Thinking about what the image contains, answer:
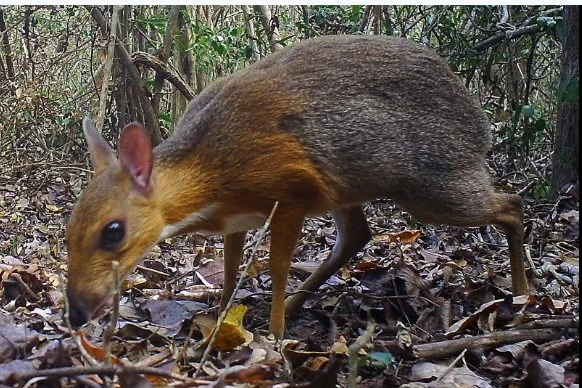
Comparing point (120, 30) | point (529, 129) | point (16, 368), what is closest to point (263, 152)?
point (16, 368)

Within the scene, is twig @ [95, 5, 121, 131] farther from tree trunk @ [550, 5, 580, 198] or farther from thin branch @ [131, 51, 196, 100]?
tree trunk @ [550, 5, 580, 198]

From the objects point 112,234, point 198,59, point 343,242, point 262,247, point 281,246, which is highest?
point 198,59

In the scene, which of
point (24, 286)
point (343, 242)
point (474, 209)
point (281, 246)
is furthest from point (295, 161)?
point (24, 286)

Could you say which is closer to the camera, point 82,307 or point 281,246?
point 82,307

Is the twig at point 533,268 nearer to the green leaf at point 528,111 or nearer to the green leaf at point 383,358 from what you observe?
the green leaf at point 528,111

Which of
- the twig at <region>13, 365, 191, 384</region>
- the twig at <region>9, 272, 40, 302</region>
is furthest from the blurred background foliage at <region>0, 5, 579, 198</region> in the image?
the twig at <region>13, 365, 191, 384</region>

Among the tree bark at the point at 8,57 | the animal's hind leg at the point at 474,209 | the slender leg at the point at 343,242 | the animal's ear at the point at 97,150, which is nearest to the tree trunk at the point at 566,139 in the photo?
the animal's hind leg at the point at 474,209

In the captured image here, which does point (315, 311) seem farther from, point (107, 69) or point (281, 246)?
point (107, 69)

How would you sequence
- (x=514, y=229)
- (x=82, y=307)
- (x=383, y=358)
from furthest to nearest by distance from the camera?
(x=514, y=229)
(x=82, y=307)
(x=383, y=358)

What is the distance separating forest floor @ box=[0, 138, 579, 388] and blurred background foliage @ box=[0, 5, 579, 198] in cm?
24

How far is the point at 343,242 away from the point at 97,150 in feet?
4.05

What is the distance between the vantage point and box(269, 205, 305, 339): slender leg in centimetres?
297

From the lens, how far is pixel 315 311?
3.25m

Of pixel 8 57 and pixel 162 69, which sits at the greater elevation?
pixel 8 57
